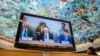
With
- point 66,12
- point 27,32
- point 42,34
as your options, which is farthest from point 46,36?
point 66,12

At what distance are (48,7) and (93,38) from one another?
2.71 feet

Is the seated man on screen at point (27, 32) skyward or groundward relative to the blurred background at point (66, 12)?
groundward

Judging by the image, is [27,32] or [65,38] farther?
[65,38]

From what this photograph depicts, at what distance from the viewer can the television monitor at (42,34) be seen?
1400 mm

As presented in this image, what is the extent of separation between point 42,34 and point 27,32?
16 cm

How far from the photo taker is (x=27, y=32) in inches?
56.9

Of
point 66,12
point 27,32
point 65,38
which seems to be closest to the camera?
point 27,32

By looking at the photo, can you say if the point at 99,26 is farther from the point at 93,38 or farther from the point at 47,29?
the point at 47,29

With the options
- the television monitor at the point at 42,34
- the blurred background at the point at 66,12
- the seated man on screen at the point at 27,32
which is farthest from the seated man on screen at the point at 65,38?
the blurred background at the point at 66,12

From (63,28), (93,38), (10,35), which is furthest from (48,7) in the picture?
(93,38)

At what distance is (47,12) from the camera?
2.09 m

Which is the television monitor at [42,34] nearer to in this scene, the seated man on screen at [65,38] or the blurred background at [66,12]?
the seated man on screen at [65,38]

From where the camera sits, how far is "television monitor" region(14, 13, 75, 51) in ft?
4.59

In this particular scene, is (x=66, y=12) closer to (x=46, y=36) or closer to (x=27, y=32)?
(x=46, y=36)
